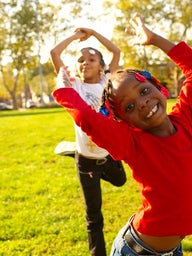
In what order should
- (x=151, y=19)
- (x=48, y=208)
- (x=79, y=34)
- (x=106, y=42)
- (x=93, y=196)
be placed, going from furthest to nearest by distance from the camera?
(x=151, y=19) < (x=48, y=208) < (x=106, y=42) < (x=93, y=196) < (x=79, y=34)

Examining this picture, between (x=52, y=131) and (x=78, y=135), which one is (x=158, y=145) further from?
(x=52, y=131)

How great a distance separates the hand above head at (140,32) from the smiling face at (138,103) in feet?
1.68

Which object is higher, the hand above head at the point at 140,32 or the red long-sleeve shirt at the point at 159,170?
the hand above head at the point at 140,32

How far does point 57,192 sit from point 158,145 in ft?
15.8

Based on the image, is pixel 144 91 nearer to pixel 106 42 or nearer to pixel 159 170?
pixel 159 170

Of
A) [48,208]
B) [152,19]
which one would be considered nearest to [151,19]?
[152,19]

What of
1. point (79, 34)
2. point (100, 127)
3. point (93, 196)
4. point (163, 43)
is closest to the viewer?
point (100, 127)

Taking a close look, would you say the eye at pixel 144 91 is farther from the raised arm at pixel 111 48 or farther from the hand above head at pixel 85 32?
the raised arm at pixel 111 48

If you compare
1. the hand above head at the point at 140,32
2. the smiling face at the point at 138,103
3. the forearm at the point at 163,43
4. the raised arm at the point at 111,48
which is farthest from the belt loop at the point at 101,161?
the smiling face at the point at 138,103

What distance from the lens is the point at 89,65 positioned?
4.09m

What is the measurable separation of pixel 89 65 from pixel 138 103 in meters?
1.97

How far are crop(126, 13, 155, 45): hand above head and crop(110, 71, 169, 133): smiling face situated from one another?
511 millimetres

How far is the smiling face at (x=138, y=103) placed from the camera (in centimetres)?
221

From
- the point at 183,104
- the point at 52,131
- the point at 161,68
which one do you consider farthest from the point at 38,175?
the point at 161,68
